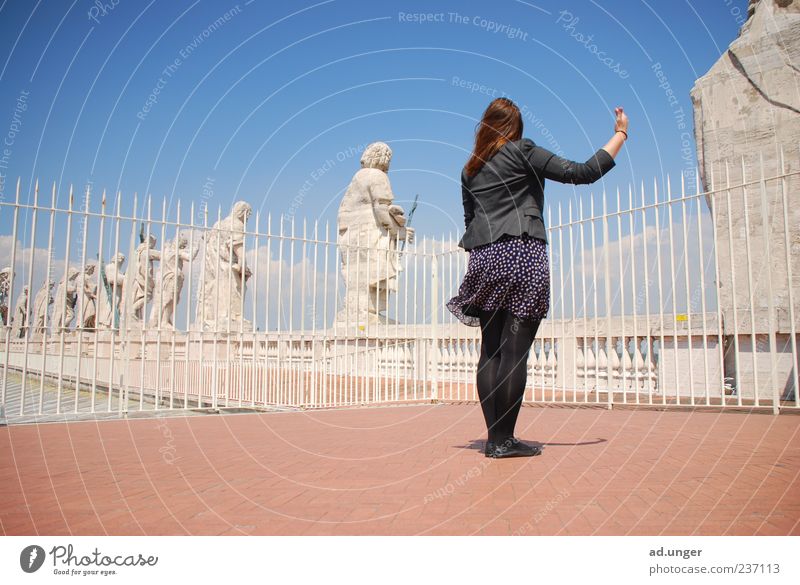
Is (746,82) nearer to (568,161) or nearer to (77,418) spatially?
(568,161)

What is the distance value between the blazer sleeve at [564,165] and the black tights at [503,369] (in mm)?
847

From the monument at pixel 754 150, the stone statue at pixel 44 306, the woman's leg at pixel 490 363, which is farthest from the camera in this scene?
the monument at pixel 754 150

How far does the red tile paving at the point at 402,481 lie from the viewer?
2164 mm

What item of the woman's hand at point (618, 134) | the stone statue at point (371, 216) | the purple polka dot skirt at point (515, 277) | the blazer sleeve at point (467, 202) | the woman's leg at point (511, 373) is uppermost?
the stone statue at point (371, 216)

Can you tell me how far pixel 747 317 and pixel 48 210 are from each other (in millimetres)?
7390

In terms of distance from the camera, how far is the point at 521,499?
2.49 metres

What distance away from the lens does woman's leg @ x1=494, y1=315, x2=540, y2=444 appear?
3.40 m
